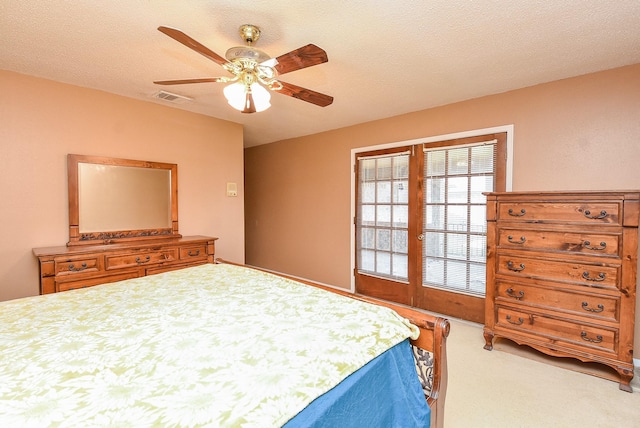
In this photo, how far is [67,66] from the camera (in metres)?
2.57

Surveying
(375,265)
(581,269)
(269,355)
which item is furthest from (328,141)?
(269,355)

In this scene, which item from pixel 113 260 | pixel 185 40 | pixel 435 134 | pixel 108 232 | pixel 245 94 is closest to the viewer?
pixel 185 40

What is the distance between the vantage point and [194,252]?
340cm

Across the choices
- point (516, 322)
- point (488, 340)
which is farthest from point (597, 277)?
point (488, 340)

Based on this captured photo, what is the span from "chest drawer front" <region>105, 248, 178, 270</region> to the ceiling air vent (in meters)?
1.65

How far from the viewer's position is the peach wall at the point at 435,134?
2545mm

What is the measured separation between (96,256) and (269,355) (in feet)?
8.45

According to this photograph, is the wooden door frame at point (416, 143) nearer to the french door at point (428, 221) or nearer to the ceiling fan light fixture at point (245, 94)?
the french door at point (428, 221)

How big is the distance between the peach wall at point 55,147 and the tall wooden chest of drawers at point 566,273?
11.4ft

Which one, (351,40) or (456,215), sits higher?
(351,40)

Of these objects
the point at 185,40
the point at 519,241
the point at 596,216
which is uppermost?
the point at 185,40

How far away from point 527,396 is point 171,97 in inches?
164

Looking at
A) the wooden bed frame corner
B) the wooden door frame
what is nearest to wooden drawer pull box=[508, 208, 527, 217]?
the wooden door frame

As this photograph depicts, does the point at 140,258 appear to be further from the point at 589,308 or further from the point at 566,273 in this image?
the point at 589,308
